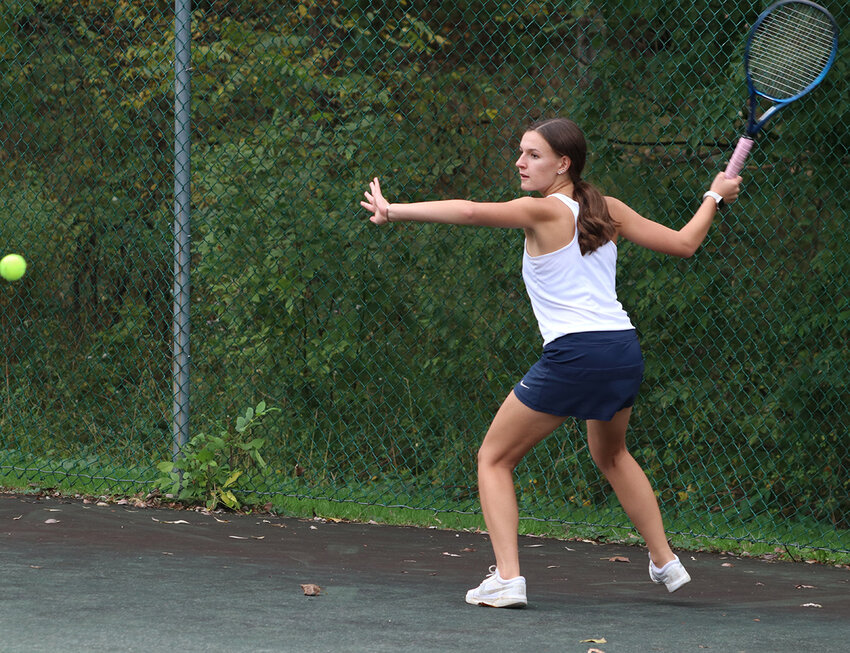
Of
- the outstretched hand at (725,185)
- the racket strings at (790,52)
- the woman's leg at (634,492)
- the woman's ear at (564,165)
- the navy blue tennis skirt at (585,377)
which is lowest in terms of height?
the woman's leg at (634,492)

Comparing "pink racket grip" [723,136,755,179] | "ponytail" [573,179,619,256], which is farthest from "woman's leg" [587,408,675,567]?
"pink racket grip" [723,136,755,179]

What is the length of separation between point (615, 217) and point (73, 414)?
4.19 meters

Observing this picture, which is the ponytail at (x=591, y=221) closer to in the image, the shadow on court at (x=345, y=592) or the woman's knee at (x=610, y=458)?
the woman's knee at (x=610, y=458)

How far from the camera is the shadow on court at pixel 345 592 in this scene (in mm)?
3520

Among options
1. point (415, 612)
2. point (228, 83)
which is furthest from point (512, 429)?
point (228, 83)

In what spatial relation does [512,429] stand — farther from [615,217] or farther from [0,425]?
A: [0,425]

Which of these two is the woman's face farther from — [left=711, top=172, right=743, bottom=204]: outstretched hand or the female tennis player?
[left=711, top=172, right=743, bottom=204]: outstretched hand

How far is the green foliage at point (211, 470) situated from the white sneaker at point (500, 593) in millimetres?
2145

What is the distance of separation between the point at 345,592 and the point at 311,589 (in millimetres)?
126

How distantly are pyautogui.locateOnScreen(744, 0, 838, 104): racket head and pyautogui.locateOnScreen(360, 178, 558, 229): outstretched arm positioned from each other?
1.26 m

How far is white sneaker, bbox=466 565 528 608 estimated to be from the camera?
3.96 meters

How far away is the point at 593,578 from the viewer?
4777 mm

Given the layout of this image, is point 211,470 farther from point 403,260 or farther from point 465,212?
point 465,212

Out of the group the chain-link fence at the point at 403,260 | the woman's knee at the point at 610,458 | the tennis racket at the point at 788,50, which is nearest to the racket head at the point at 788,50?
the tennis racket at the point at 788,50
